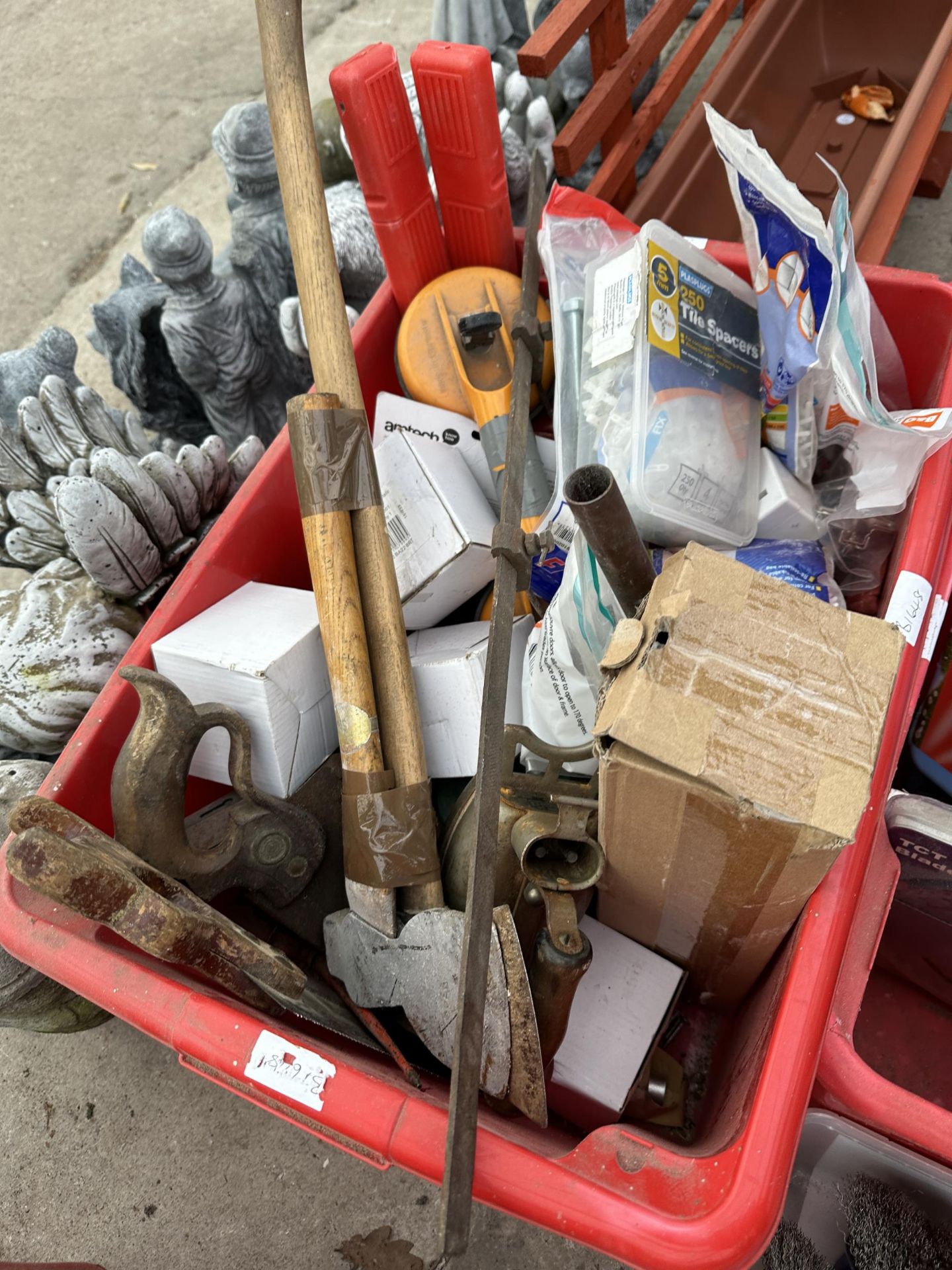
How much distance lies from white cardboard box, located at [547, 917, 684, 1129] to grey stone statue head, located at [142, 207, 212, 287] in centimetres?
120

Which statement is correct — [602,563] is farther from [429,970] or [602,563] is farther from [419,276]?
[419,276]

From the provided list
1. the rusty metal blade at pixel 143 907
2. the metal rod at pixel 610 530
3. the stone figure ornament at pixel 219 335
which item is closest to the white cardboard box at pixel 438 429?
the metal rod at pixel 610 530

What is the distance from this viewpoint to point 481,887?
0.79m

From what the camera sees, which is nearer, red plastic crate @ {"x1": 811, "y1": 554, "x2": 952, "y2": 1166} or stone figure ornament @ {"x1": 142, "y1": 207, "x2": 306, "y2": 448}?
red plastic crate @ {"x1": 811, "y1": 554, "x2": 952, "y2": 1166}

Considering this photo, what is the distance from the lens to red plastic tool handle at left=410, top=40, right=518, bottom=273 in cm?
112

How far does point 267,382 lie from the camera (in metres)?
1.72

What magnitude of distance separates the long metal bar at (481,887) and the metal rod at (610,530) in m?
0.16

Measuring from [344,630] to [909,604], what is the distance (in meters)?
0.59

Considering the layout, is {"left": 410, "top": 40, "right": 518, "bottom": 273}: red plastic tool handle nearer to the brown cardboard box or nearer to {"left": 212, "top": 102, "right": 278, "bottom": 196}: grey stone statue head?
{"left": 212, "top": 102, "right": 278, "bottom": 196}: grey stone statue head

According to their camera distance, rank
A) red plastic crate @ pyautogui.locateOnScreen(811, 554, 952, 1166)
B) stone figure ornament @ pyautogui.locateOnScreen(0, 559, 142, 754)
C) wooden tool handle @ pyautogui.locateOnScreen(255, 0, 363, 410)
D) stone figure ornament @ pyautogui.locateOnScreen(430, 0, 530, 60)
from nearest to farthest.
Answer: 1. red plastic crate @ pyautogui.locateOnScreen(811, 554, 952, 1166)
2. wooden tool handle @ pyautogui.locateOnScreen(255, 0, 363, 410)
3. stone figure ornament @ pyautogui.locateOnScreen(0, 559, 142, 754)
4. stone figure ornament @ pyautogui.locateOnScreen(430, 0, 530, 60)

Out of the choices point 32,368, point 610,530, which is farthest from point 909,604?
point 32,368

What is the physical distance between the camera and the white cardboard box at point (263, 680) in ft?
3.23

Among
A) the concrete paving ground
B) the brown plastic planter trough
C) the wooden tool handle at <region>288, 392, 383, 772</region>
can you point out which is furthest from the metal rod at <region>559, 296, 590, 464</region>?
the concrete paving ground

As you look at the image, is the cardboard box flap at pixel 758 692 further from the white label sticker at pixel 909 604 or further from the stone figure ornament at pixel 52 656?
the stone figure ornament at pixel 52 656
